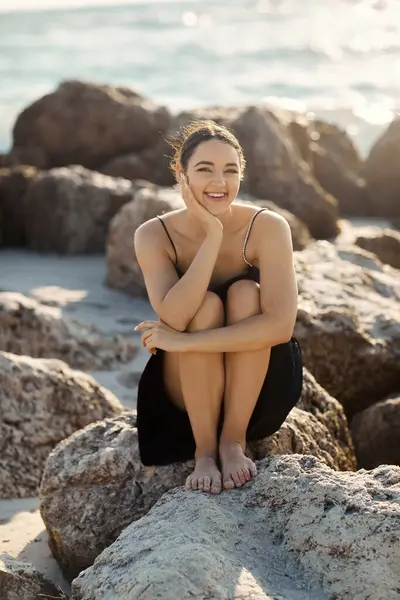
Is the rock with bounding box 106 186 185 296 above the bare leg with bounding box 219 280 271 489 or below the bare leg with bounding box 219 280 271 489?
below

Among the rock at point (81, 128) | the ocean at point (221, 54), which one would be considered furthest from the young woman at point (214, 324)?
the ocean at point (221, 54)

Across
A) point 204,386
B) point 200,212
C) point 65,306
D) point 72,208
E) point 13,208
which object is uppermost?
point 200,212

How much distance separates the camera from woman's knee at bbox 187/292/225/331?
3.58 metres

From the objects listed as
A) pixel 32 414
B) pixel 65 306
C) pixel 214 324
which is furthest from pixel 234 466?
pixel 65 306

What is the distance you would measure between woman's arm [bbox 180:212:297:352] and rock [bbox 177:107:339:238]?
239 inches

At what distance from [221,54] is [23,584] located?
2722 centimetres

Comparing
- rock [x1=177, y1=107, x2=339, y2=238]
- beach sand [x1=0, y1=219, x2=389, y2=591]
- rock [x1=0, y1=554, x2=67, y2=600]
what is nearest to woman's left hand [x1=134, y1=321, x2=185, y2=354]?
rock [x1=0, y1=554, x2=67, y2=600]

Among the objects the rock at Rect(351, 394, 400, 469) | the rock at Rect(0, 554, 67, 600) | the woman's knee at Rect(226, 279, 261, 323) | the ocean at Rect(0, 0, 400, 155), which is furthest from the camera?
the ocean at Rect(0, 0, 400, 155)

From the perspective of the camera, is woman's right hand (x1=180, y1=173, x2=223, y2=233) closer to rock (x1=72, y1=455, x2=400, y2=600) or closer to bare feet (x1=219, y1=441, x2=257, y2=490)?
bare feet (x1=219, y1=441, x2=257, y2=490)

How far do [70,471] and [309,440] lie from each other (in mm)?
1004

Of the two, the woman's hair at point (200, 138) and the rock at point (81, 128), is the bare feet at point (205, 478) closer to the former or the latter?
the woman's hair at point (200, 138)

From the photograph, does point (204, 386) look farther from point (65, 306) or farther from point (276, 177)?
point (276, 177)

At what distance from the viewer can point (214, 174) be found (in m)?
3.67

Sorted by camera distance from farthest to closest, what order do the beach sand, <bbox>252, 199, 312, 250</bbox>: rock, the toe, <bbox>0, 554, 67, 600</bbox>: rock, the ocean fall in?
the ocean
<bbox>252, 199, 312, 250</bbox>: rock
the beach sand
the toe
<bbox>0, 554, 67, 600</bbox>: rock
